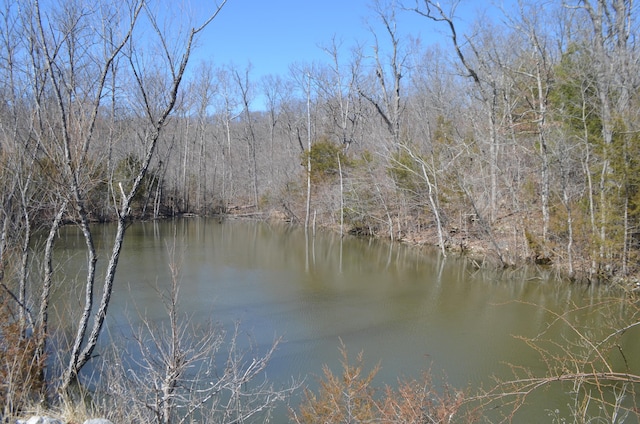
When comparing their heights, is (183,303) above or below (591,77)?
below

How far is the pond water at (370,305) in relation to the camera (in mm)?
6340

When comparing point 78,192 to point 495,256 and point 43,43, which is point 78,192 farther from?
point 495,256

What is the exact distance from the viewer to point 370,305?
9070 mm

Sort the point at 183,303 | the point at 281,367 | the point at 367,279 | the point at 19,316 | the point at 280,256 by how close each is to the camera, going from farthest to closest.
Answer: the point at 280,256 → the point at 367,279 → the point at 183,303 → the point at 281,367 → the point at 19,316

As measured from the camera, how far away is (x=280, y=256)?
1454 cm

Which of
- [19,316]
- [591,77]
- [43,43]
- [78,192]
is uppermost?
[591,77]

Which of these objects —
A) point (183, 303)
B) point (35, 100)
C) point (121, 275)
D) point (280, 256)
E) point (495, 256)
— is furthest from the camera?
point (280, 256)

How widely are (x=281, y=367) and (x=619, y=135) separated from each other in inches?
333

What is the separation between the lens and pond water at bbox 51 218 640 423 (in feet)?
20.8

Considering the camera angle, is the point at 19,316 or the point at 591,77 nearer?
the point at 19,316

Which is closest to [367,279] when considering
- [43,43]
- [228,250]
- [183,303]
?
[183,303]

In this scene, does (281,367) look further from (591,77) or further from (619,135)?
(591,77)

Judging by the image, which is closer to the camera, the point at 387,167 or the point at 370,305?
the point at 370,305

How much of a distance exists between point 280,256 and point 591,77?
978 cm
